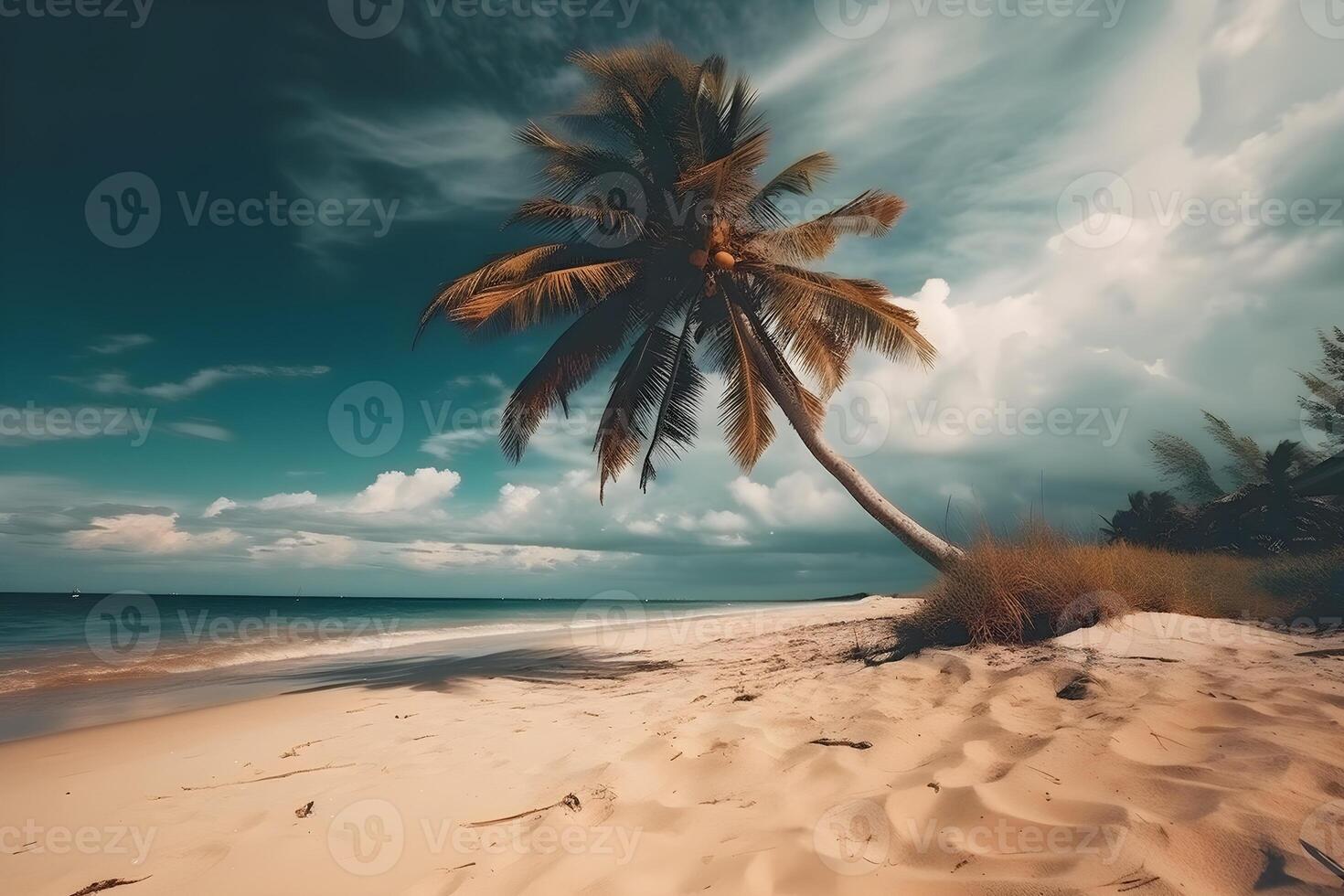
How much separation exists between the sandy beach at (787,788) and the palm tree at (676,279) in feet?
14.7

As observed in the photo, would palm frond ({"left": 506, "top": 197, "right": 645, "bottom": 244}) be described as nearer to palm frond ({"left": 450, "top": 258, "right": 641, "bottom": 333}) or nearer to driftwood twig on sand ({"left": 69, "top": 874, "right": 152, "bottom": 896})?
palm frond ({"left": 450, "top": 258, "right": 641, "bottom": 333})

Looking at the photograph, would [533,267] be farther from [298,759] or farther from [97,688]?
[97,688]

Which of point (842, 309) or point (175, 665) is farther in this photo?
point (175, 665)

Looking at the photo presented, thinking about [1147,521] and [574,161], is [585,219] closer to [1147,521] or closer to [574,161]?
[574,161]

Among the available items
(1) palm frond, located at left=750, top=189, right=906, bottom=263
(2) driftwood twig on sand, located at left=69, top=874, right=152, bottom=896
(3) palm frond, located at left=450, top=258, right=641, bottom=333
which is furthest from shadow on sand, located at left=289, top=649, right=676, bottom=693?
(1) palm frond, located at left=750, top=189, right=906, bottom=263

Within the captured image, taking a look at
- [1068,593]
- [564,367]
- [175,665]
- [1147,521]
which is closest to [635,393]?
[564,367]

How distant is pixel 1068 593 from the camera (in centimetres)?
544

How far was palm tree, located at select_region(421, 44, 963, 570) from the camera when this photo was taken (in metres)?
8.50

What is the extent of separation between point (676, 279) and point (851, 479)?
168 inches

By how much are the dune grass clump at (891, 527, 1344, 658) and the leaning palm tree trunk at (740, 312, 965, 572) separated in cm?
96

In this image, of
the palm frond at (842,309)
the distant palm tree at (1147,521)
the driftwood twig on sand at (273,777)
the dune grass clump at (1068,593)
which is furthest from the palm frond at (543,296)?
the distant palm tree at (1147,521)

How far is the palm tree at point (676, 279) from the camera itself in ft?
27.9

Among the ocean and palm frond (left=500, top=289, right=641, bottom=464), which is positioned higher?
palm frond (left=500, top=289, right=641, bottom=464)

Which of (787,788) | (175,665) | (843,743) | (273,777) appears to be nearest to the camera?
(787,788)
